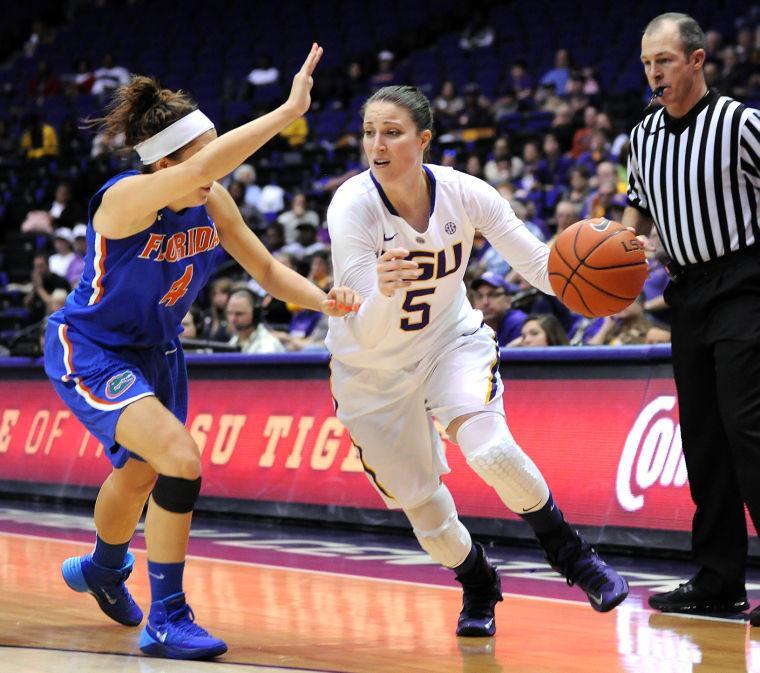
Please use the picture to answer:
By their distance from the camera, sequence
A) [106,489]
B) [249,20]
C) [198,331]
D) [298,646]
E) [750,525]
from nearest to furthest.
Result: [298,646] < [106,489] < [750,525] < [198,331] < [249,20]

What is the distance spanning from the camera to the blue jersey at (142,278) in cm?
436

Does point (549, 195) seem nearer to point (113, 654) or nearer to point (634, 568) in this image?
point (634, 568)

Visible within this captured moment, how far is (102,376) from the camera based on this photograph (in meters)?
4.35

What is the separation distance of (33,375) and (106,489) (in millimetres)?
5720

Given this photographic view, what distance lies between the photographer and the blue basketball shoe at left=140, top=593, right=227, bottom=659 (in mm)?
4113

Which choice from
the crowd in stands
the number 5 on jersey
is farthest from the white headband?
the crowd in stands

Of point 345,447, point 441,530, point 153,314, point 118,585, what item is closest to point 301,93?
point 153,314

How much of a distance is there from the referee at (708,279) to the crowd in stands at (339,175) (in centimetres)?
60

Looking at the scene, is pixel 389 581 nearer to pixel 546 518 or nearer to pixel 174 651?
pixel 546 518

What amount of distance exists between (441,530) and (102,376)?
1.34 m

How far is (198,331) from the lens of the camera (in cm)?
1123

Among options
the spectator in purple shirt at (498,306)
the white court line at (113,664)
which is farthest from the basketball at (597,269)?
the spectator in purple shirt at (498,306)

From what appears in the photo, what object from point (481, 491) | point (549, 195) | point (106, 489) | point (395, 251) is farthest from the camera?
point (549, 195)

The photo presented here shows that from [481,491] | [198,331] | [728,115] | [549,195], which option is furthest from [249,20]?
[728,115]
